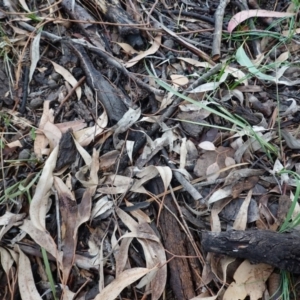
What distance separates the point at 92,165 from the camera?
142cm

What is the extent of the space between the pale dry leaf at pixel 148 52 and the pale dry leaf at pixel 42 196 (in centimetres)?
44

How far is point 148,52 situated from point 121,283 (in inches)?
33.1

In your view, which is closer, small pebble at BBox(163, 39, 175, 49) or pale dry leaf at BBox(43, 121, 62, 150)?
pale dry leaf at BBox(43, 121, 62, 150)

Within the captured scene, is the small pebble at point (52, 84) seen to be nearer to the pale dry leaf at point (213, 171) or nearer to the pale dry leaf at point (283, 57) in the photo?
the pale dry leaf at point (213, 171)

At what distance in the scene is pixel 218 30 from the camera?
5.53 ft

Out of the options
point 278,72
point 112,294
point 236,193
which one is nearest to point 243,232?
point 236,193

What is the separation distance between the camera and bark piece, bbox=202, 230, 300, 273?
3.84 ft

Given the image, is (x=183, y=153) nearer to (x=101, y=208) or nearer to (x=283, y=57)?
(x=101, y=208)

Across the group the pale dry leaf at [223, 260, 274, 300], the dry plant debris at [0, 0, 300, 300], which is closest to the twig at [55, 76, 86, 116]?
the dry plant debris at [0, 0, 300, 300]

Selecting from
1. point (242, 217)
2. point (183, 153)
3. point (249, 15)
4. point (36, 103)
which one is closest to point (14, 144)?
point (36, 103)

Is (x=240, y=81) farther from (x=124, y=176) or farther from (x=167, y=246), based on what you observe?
(x=167, y=246)

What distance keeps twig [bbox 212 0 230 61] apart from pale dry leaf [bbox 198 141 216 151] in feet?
1.24

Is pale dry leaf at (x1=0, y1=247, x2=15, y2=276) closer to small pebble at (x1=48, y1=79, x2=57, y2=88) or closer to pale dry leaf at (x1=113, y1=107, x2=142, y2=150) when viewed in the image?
pale dry leaf at (x1=113, y1=107, x2=142, y2=150)

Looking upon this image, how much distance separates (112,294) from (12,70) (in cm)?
90
